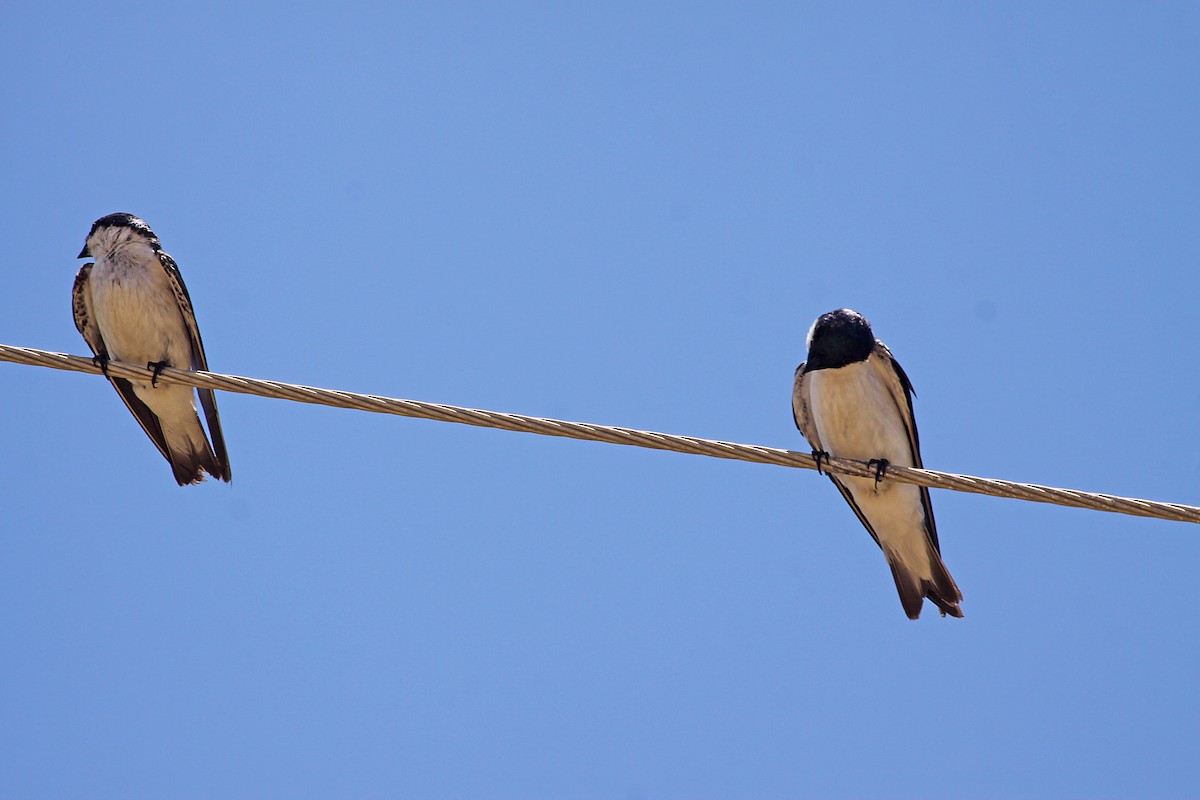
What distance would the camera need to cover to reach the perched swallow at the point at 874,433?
778cm

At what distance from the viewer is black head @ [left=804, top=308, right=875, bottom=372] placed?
7.90 meters

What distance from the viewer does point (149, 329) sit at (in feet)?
28.2

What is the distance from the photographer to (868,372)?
26.0 ft

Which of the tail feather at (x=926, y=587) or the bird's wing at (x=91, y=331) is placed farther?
the bird's wing at (x=91, y=331)

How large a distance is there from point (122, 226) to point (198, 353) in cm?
100

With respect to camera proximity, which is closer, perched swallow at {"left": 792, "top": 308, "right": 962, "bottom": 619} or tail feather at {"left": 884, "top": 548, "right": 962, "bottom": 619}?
perched swallow at {"left": 792, "top": 308, "right": 962, "bottom": 619}

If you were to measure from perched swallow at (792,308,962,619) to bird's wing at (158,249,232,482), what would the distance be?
3683 millimetres

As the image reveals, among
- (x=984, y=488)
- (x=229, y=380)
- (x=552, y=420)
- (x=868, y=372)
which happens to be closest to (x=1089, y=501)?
(x=984, y=488)

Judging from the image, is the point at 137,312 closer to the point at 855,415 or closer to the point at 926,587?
the point at 855,415

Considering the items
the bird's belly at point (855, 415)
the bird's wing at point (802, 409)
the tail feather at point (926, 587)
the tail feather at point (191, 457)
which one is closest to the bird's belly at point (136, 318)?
the tail feather at point (191, 457)

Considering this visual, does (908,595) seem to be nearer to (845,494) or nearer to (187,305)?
(845,494)

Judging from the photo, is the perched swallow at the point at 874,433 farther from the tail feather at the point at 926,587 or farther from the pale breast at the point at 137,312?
the pale breast at the point at 137,312

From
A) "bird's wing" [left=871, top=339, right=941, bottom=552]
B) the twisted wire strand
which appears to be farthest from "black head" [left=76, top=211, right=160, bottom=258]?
"bird's wing" [left=871, top=339, right=941, bottom=552]

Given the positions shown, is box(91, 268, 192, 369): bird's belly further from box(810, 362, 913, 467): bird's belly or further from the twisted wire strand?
box(810, 362, 913, 467): bird's belly
